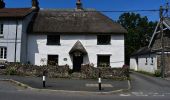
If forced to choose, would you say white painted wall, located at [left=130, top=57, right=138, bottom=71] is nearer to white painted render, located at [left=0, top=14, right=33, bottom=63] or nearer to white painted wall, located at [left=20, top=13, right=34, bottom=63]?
white painted wall, located at [left=20, top=13, right=34, bottom=63]

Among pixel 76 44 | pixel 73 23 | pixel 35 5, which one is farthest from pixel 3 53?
pixel 35 5

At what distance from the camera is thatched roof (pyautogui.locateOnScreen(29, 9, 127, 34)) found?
34.4 m

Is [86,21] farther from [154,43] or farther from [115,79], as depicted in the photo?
[154,43]

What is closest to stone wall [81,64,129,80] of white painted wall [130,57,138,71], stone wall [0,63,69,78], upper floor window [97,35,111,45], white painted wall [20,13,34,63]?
stone wall [0,63,69,78]

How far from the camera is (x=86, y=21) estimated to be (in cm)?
3603

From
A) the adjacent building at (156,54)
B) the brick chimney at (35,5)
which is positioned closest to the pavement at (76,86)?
the adjacent building at (156,54)

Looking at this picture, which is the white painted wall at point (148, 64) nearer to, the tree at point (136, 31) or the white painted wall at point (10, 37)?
the white painted wall at point (10, 37)

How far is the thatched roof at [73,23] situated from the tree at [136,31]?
36.0 metres

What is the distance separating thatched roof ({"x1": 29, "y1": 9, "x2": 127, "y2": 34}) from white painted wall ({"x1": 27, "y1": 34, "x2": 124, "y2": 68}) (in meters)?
0.77

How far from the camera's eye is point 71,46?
1356 inches

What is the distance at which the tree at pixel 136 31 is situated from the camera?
79.2m

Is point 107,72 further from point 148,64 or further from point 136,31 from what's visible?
point 136,31

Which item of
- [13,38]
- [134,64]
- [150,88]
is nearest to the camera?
[150,88]

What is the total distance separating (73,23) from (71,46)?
10.1 ft
